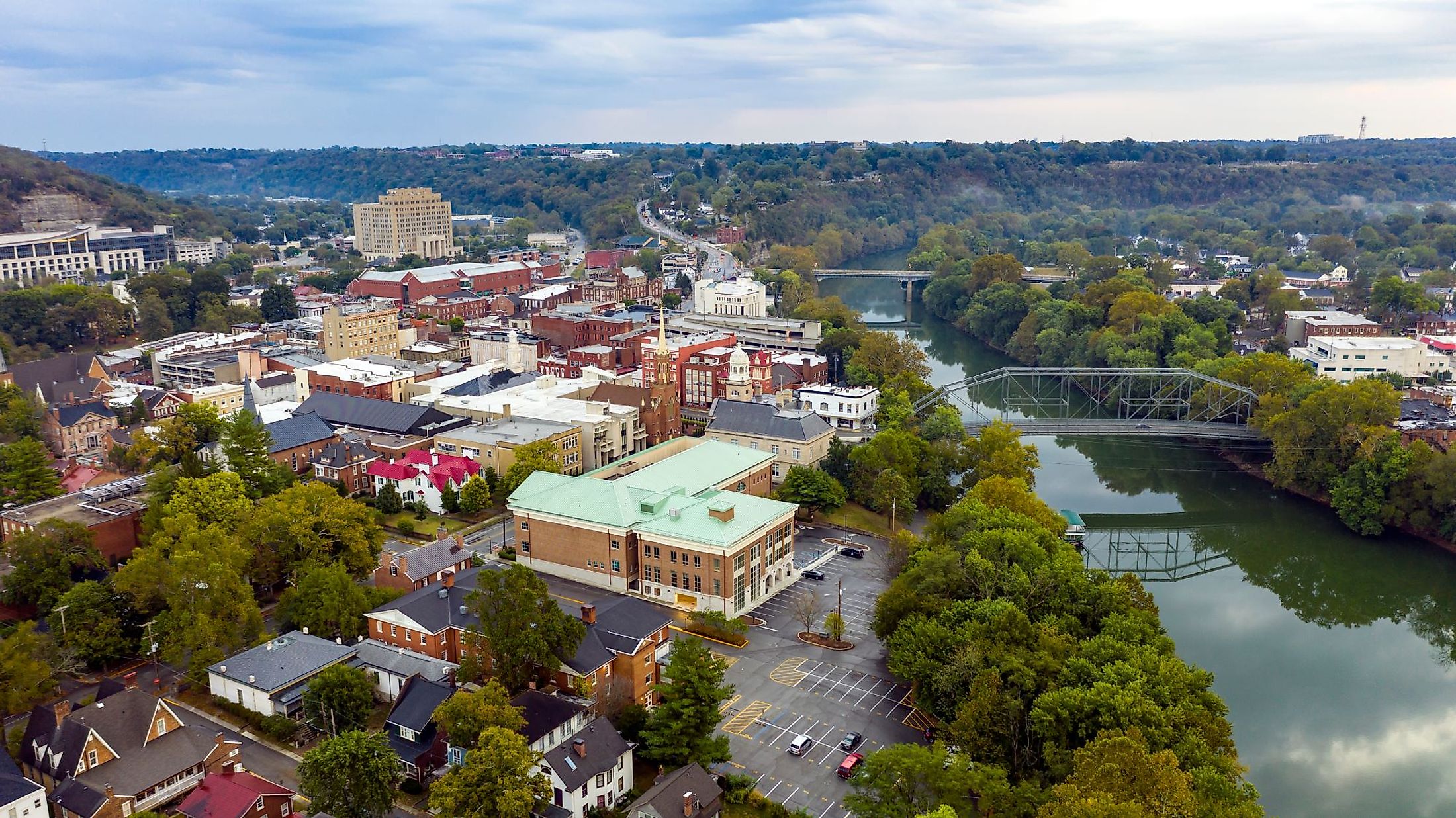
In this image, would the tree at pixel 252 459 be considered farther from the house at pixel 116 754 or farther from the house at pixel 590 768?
the house at pixel 590 768

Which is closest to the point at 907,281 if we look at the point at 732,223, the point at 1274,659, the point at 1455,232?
the point at 732,223

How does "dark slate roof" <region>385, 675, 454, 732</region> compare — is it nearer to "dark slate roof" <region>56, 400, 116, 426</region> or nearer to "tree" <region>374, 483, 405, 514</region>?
"tree" <region>374, 483, 405, 514</region>

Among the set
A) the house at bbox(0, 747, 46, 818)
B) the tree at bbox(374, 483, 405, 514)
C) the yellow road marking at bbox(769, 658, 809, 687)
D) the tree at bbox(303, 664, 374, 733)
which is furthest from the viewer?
the tree at bbox(374, 483, 405, 514)

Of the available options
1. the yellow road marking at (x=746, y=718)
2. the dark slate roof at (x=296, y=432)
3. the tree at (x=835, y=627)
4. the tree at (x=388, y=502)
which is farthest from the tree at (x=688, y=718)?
the dark slate roof at (x=296, y=432)

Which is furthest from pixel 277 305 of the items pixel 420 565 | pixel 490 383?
pixel 420 565

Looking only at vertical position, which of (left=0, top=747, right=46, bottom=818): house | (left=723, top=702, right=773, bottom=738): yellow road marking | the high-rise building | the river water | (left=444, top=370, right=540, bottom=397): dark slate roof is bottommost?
the river water

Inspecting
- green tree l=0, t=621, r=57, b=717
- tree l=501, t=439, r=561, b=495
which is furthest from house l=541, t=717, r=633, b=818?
tree l=501, t=439, r=561, b=495

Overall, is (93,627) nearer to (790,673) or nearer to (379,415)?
(790,673)
